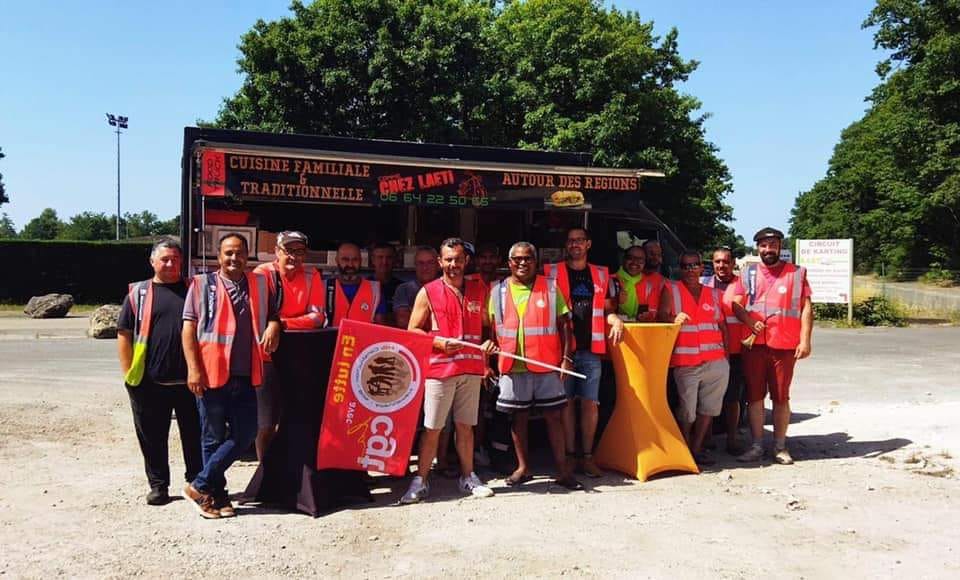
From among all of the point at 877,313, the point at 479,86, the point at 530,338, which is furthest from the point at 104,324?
the point at 877,313

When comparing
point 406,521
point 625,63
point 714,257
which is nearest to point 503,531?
point 406,521

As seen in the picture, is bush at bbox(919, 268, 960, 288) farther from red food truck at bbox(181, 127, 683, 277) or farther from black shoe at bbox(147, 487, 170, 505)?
black shoe at bbox(147, 487, 170, 505)

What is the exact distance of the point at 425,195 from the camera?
630 cm

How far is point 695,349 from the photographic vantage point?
238 inches

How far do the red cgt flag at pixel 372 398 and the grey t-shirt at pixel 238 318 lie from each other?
1.90 ft

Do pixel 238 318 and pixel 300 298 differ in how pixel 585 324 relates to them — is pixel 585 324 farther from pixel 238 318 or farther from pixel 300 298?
pixel 238 318

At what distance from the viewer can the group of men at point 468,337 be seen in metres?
4.72

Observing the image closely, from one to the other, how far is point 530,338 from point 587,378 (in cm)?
65

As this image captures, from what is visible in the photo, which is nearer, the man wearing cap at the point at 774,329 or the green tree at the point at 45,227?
the man wearing cap at the point at 774,329

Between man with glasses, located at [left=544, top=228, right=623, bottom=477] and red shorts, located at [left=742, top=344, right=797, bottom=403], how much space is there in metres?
1.53

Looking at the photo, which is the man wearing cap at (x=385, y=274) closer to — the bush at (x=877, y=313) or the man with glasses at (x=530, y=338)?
the man with glasses at (x=530, y=338)

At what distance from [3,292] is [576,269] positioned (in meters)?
25.7

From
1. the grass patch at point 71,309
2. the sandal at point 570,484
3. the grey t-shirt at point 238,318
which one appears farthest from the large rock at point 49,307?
the sandal at point 570,484

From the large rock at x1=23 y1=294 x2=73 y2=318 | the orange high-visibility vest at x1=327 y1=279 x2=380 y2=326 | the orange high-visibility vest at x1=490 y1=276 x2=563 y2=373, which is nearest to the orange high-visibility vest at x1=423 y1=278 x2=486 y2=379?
the orange high-visibility vest at x1=490 y1=276 x2=563 y2=373
